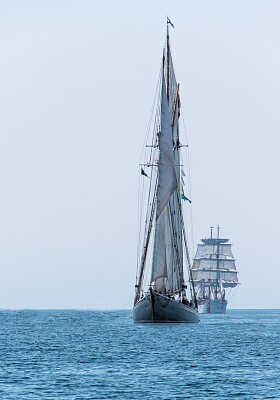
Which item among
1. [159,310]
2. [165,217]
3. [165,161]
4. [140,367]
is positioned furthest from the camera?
[165,217]

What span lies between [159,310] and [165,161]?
55.1 feet

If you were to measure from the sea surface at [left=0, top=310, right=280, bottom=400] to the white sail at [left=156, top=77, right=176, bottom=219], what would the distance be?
1940 centimetres

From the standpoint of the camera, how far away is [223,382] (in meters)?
58.4

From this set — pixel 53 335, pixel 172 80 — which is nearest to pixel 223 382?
pixel 53 335

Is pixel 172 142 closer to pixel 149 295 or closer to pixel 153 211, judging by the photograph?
pixel 153 211

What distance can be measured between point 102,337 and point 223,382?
44170mm

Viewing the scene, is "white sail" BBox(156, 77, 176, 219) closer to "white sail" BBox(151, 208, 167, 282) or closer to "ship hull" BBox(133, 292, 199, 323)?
"white sail" BBox(151, 208, 167, 282)

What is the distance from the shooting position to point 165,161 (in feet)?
385

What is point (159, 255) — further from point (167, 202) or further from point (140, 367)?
point (140, 367)

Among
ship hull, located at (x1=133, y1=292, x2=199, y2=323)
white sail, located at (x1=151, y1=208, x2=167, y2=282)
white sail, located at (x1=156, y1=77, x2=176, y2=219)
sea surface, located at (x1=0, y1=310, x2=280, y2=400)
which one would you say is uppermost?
white sail, located at (x1=156, y1=77, x2=176, y2=219)

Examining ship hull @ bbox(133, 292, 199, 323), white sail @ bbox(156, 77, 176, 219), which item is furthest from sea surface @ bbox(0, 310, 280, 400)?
white sail @ bbox(156, 77, 176, 219)

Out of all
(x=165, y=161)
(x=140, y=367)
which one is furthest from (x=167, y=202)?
(x=140, y=367)

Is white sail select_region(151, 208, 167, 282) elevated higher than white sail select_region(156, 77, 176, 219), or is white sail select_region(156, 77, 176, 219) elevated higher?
white sail select_region(156, 77, 176, 219)

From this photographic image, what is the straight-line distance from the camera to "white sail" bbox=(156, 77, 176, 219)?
376 ft
